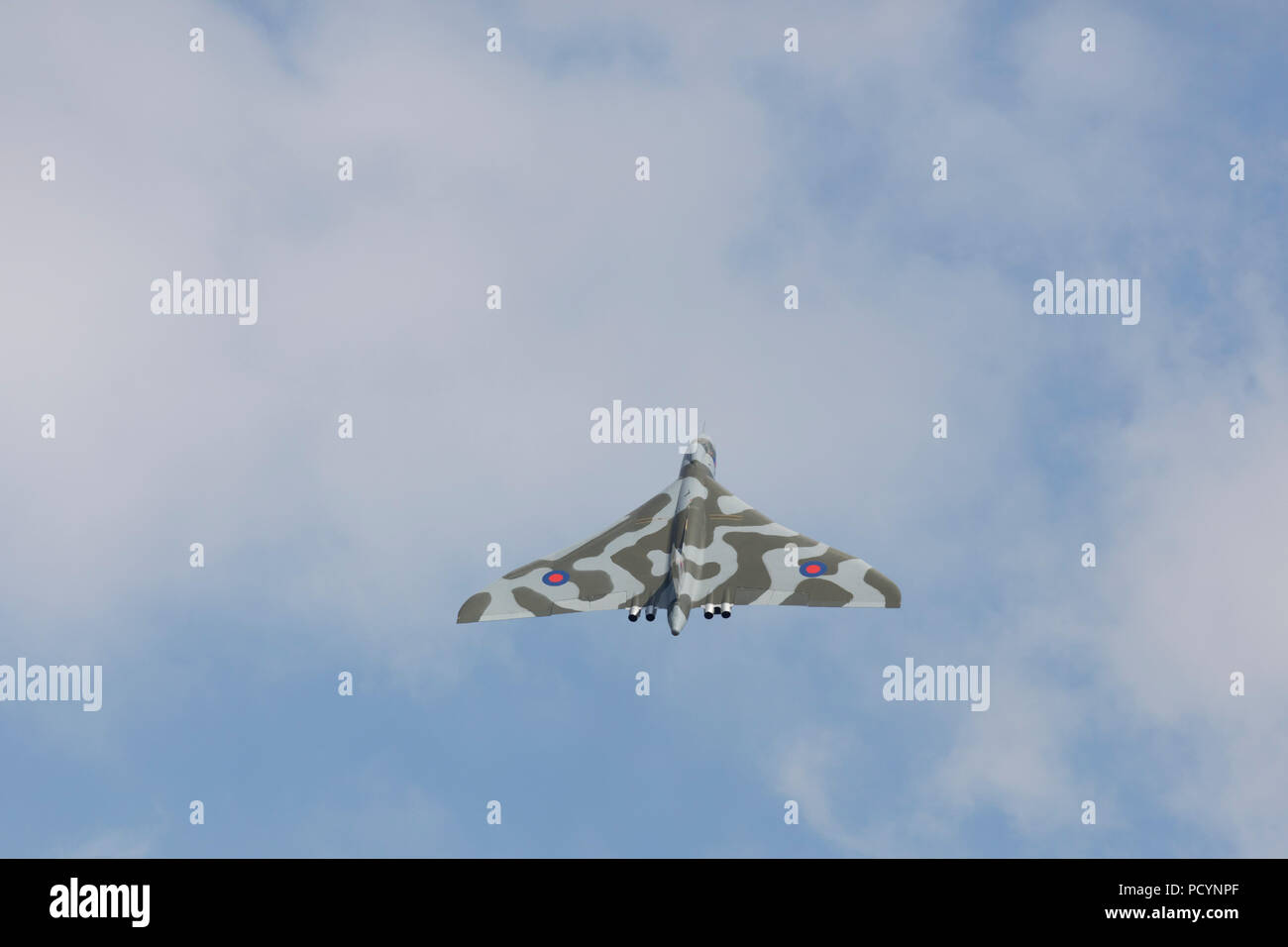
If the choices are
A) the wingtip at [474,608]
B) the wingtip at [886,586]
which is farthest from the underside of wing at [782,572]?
the wingtip at [474,608]

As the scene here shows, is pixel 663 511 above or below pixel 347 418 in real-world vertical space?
below

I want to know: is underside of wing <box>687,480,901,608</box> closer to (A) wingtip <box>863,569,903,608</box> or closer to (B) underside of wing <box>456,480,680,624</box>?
(A) wingtip <box>863,569,903,608</box>

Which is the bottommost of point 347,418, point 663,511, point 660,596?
point 660,596

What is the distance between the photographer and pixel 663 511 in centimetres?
4772

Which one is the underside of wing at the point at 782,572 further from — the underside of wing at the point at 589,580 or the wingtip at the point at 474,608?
the wingtip at the point at 474,608

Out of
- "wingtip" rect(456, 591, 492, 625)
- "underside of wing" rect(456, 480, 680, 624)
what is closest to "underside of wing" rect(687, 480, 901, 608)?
"underside of wing" rect(456, 480, 680, 624)

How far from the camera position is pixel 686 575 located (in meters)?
41.2

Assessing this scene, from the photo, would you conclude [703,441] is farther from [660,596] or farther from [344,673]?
[344,673]

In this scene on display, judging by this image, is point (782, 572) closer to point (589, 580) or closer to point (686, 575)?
point (686, 575)

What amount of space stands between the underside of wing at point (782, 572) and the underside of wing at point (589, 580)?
1.77 meters

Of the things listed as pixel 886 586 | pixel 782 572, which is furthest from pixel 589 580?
pixel 886 586
